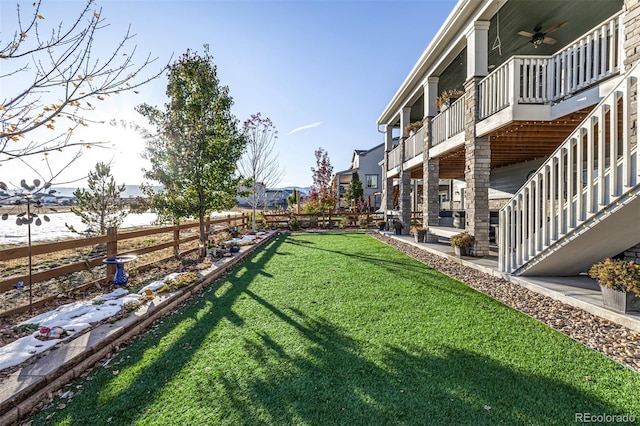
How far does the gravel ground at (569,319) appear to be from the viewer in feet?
8.93

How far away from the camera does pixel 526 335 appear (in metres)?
3.10

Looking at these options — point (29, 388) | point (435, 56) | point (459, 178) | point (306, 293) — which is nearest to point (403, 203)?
point (459, 178)

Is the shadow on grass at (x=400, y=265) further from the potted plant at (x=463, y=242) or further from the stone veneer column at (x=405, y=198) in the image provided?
the stone veneer column at (x=405, y=198)

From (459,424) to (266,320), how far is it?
7.94 ft

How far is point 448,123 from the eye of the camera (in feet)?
27.6

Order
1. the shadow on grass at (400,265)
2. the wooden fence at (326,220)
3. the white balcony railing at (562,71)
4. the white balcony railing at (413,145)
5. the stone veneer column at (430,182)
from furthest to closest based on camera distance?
1. the wooden fence at (326,220)
2. the white balcony railing at (413,145)
3. the stone veneer column at (430,182)
4. the shadow on grass at (400,265)
5. the white balcony railing at (562,71)

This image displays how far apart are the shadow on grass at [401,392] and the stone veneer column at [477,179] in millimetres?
4817

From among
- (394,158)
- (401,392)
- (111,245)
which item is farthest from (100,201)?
(394,158)

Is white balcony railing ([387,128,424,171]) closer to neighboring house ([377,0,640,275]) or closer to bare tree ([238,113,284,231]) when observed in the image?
neighboring house ([377,0,640,275])

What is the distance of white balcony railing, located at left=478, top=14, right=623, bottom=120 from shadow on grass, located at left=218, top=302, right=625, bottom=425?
5120 mm

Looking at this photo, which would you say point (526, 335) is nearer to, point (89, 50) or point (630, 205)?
point (630, 205)

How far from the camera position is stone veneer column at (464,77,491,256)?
22.0 feet

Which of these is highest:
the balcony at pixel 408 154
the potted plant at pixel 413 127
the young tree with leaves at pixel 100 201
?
the potted plant at pixel 413 127

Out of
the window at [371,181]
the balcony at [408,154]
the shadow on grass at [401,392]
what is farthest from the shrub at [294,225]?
the window at [371,181]
